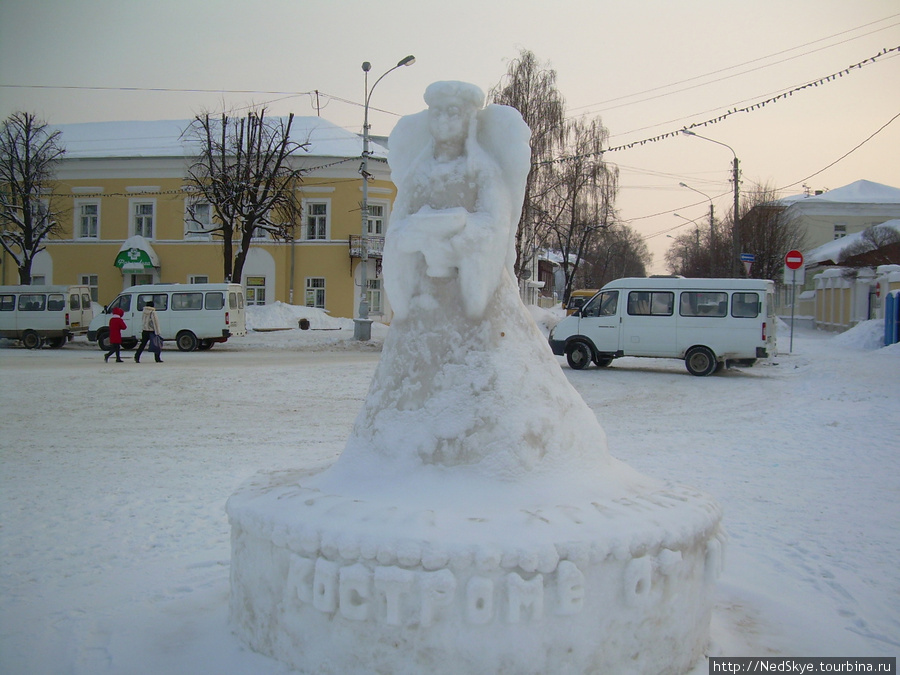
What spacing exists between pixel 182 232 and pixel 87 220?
16.7ft

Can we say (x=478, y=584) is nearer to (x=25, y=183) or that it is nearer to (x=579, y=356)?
(x=579, y=356)

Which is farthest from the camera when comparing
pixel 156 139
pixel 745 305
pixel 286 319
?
pixel 156 139

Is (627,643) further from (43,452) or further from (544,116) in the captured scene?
(544,116)

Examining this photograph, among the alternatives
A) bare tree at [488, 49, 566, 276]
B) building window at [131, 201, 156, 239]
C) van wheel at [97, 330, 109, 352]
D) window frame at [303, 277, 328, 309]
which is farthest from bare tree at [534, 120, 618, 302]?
building window at [131, 201, 156, 239]

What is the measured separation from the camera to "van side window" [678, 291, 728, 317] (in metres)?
15.9

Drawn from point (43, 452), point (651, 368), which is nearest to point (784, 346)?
point (651, 368)

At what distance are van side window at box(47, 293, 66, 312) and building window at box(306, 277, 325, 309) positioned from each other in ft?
41.3

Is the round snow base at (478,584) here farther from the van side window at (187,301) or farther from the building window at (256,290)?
the building window at (256,290)

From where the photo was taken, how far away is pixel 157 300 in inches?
889

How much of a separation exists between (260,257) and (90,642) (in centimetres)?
3299

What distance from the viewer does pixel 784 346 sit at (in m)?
22.9

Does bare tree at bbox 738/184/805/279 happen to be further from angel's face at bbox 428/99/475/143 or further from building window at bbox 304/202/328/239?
angel's face at bbox 428/99/475/143

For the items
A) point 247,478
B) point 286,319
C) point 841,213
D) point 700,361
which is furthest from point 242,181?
point 841,213

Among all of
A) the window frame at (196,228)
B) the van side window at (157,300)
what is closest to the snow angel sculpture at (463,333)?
the van side window at (157,300)
